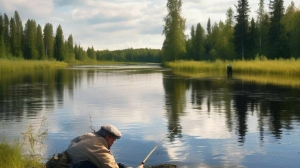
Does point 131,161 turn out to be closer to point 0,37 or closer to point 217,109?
point 217,109

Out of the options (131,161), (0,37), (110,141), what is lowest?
(131,161)

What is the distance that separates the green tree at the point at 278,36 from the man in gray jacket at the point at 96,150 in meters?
64.2

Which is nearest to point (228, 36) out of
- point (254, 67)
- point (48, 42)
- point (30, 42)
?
point (254, 67)

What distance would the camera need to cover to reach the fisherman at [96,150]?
5.97 metres

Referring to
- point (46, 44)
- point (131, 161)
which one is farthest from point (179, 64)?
point (46, 44)

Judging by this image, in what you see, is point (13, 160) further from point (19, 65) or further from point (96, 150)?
point (19, 65)

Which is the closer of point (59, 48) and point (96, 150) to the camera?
point (96, 150)

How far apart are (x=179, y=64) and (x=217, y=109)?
54690 millimetres

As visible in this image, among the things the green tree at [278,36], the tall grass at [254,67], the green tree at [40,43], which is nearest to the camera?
the tall grass at [254,67]

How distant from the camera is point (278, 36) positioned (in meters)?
66.4

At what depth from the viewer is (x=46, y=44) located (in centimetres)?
13475

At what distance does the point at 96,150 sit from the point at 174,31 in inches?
2856

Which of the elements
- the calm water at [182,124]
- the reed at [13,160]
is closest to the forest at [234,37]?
the calm water at [182,124]

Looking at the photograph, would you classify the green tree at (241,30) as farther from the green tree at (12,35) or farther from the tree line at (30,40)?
the green tree at (12,35)
